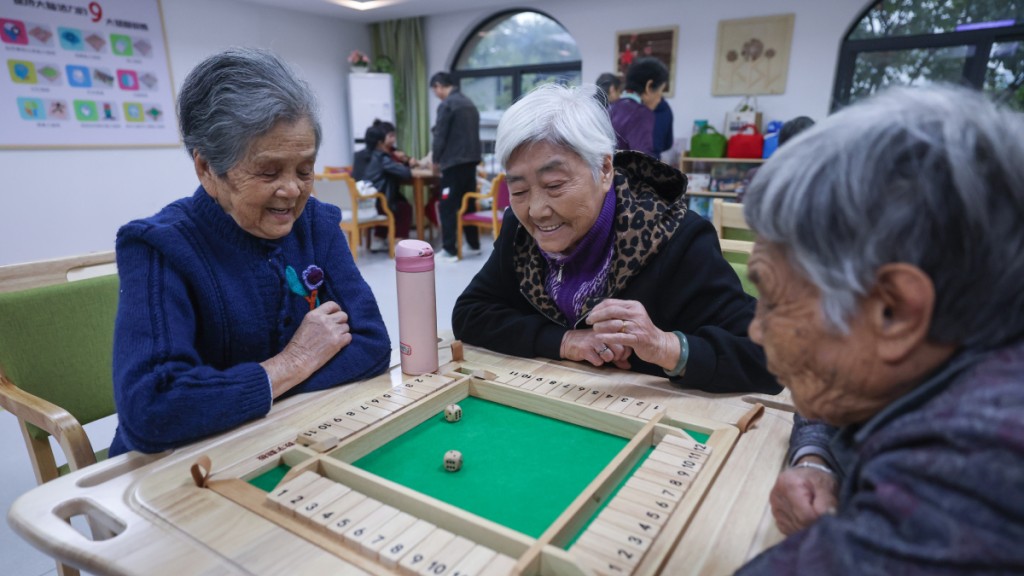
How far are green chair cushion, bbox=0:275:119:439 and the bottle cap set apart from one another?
0.83 m

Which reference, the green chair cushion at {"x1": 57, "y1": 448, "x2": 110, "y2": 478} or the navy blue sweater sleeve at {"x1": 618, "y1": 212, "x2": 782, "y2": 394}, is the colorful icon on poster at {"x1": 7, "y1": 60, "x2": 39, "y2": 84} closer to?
the green chair cushion at {"x1": 57, "y1": 448, "x2": 110, "y2": 478}

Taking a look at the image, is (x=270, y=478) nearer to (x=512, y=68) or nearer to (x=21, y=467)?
(x=21, y=467)

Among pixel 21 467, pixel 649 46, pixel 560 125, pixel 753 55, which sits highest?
pixel 649 46

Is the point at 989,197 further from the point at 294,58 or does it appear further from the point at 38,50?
the point at 294,58

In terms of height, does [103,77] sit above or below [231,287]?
above

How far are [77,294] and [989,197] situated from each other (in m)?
1.81

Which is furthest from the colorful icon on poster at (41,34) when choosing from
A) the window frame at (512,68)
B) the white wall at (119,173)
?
the window frame at (512,68)

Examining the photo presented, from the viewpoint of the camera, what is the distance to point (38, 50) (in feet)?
15.7

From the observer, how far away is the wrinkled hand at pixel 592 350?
48.2 inches

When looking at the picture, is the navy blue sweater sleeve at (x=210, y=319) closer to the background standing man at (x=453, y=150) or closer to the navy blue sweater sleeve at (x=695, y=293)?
the navy blue sweater sleeve at (x=695, y=293)

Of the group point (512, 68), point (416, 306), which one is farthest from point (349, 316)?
point (512, 68)

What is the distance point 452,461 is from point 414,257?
43 cm

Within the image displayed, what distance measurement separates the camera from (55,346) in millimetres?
1396

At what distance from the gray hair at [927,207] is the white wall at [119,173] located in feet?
14.6
